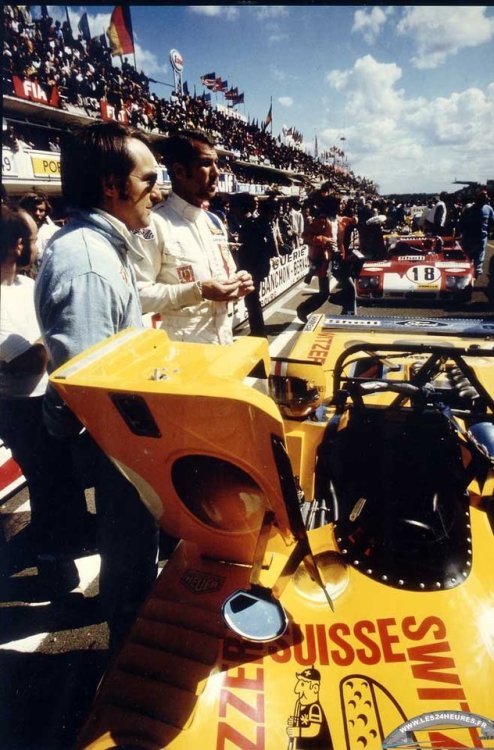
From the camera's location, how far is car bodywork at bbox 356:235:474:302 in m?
7.16

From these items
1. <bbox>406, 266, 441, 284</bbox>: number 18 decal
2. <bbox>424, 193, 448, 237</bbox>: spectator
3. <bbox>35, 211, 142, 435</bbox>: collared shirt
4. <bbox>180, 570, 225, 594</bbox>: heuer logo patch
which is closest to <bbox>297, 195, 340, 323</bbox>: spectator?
<bbox>406, 266, 441, 284</bbox>: number 18 decal

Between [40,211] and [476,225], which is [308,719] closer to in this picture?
[40,211]

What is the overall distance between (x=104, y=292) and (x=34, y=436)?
1046 mm

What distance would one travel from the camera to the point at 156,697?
1127 millimetres

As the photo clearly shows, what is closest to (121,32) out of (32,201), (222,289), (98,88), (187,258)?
(187,258)

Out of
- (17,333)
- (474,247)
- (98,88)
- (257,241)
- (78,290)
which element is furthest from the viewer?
(474,247)

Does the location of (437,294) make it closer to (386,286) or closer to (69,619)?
(386,286)

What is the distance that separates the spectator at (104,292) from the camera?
51.6 inches

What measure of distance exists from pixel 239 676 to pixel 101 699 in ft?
1.13

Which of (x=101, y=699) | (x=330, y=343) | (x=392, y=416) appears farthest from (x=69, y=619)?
(x=330, y=343)

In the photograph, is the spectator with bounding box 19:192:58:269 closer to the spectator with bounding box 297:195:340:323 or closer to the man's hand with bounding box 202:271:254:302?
the man's hand with bounding box 202:271:254:302

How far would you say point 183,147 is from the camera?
85.5 inches

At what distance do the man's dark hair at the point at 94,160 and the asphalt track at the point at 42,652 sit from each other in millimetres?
1814

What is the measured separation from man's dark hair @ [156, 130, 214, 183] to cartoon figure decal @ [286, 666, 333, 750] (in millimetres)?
2080
